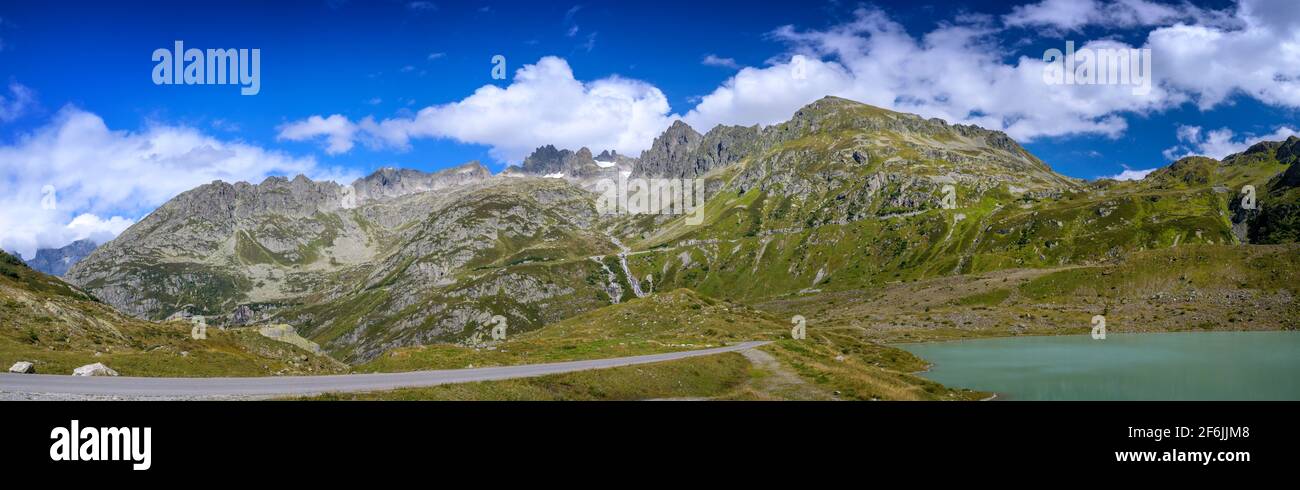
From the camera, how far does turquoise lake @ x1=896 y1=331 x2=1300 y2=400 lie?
199ft

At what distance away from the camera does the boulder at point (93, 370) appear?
36.1 metres

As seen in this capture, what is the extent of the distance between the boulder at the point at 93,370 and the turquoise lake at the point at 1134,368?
69.6 meters

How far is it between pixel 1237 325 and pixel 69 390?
204720mm

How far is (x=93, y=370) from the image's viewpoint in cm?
3650

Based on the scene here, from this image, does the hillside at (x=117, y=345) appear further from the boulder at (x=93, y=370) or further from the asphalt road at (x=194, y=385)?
the asphalt road at (x=194, y=385)

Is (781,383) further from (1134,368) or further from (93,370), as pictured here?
(1134,368)

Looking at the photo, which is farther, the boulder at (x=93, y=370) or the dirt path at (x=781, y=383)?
the dirt path at (x=781, y=383)

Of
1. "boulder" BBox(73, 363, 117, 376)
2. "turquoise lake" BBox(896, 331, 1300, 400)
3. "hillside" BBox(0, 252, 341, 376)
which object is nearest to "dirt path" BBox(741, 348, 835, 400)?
"turquoise lake" BBox(896, 331, 1300, 400)

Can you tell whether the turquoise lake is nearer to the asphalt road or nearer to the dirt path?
the dirt path

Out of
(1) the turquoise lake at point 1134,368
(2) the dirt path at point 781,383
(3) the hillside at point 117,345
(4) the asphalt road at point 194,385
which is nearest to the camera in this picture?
(4) the asphalt road at point 194,385

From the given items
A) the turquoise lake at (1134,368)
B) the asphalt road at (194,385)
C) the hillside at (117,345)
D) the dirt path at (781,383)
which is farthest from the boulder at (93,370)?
the turquoise lake at (1134,368)
